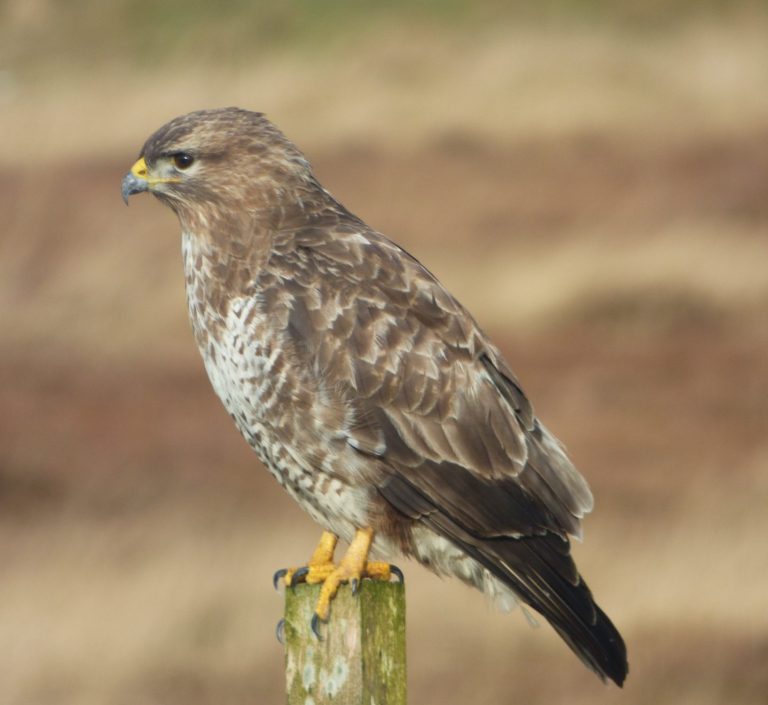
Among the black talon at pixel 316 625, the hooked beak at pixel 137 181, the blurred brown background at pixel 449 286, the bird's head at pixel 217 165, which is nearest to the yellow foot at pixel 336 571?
the black talon at pixel 316 625

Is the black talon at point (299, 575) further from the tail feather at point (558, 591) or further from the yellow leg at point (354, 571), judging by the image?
the tail feather at point (558, 591)

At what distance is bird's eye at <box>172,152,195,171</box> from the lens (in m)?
6.09

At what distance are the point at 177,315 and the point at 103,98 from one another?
17.0ft

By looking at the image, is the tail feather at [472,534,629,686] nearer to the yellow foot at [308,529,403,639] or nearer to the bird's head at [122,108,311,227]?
the yellow foot at [308,529,403,639]

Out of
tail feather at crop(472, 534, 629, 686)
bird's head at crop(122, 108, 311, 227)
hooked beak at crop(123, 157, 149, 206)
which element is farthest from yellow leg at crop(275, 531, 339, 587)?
hooked beak at crop(123, 157, 149, 206)

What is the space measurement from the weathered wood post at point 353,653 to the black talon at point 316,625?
0.01 m

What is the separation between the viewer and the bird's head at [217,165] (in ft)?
19.7

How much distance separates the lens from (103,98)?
70.5 ft

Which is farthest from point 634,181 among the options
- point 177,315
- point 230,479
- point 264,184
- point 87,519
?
point 264,184

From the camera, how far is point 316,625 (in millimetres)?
4977

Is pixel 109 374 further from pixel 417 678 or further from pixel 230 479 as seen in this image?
pixel 417 678

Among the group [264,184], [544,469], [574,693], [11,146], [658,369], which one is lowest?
[544,469]

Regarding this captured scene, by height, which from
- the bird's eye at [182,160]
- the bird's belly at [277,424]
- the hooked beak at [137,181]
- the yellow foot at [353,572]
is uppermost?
the bird's eye at [182,160]

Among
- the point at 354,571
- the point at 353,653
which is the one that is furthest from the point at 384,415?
the point at 353,653
